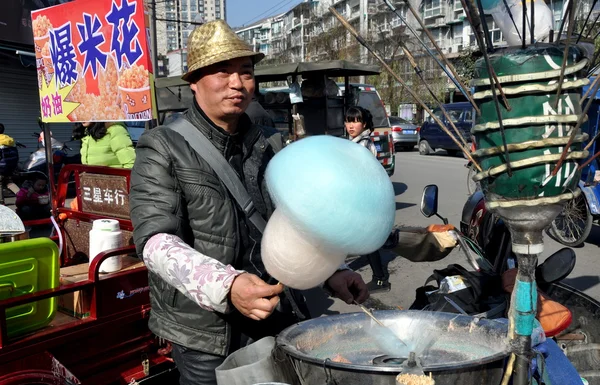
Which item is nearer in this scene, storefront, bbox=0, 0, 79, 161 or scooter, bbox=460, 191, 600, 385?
scooter, bbox=460, 191, 600, 385

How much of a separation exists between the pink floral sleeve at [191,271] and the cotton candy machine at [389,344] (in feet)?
0.66

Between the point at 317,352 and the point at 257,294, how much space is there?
0.71 ft

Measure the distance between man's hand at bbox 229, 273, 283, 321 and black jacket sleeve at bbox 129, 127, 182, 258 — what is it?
1.19 feet

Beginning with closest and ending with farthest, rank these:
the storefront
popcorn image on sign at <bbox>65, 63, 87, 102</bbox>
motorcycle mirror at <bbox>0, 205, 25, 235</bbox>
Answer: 1. motorcycle mirror at <bbox>0, 205, 25, 235</bbox>
2. popcorn image on sign at <bbox>65, 63, 87, 102</bbox>
3. the storefront

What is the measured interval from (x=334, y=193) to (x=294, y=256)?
20 cm

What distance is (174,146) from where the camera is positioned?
176 centimetres

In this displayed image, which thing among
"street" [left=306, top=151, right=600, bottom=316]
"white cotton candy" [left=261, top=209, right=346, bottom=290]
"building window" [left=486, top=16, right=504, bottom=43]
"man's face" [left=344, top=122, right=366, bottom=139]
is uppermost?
"building window" [left=486, top=16, right=504, bottom=43]

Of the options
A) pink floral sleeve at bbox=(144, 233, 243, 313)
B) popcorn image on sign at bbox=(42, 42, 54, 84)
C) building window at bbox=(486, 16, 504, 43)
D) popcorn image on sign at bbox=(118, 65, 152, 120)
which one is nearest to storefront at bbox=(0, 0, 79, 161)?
popcorn image on sign at bbox=(42, 42, 54, 84)

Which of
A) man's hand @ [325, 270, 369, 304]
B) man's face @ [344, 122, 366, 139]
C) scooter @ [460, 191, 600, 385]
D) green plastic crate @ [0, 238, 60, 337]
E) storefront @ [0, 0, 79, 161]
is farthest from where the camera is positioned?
storefront @ [0, 0, 79, 161]

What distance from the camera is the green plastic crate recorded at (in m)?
2.74

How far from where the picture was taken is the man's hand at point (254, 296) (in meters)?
1.30

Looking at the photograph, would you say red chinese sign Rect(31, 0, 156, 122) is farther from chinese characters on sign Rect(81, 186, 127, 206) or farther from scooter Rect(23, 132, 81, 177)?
scooter Rect(23, 132, 81, 177)

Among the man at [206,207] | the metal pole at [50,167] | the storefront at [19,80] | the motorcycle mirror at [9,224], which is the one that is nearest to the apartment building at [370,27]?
the man at [206,207]

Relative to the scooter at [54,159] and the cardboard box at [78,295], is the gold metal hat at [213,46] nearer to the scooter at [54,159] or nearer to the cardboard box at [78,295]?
the cardboard box at [78,295]
